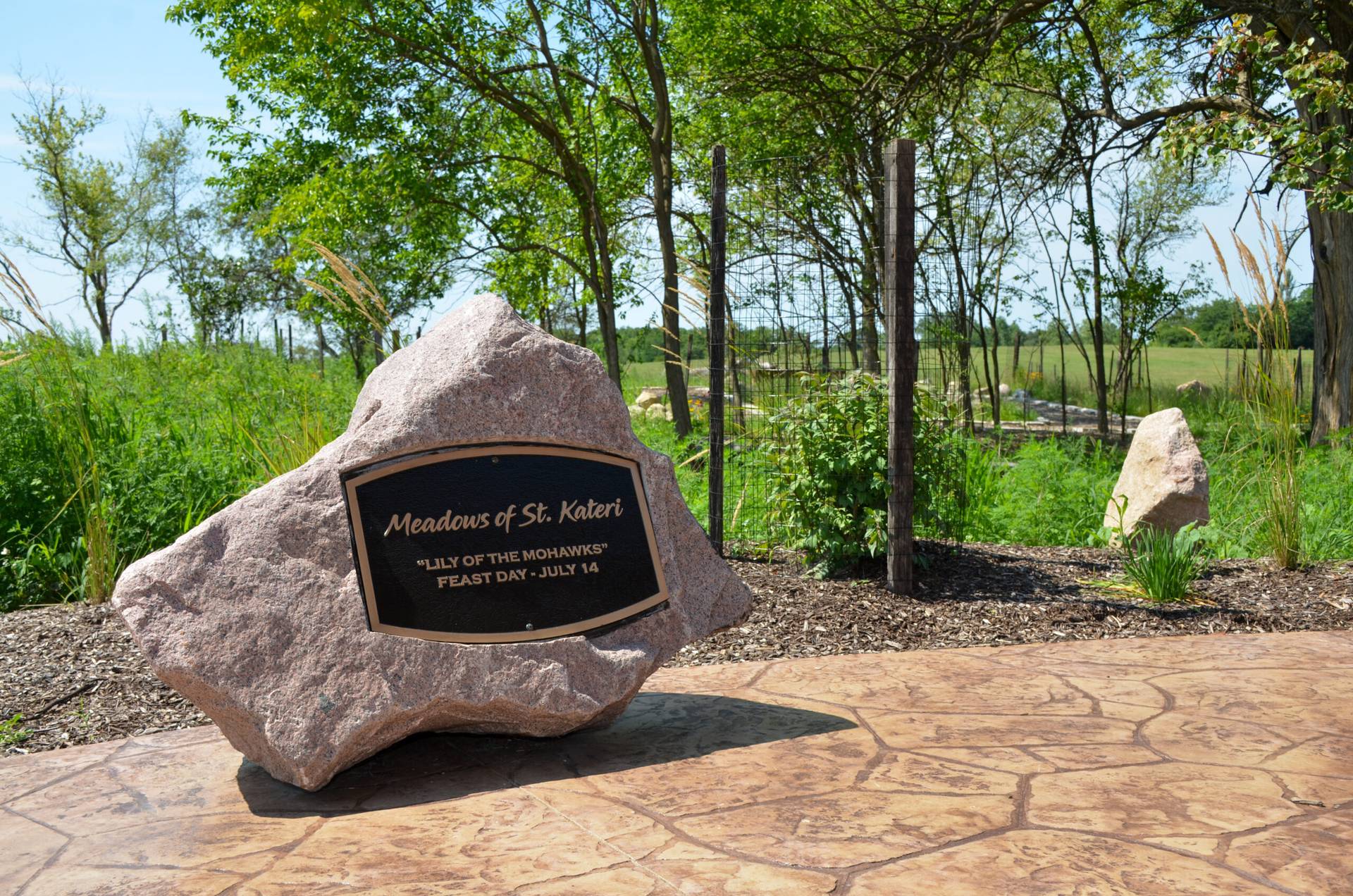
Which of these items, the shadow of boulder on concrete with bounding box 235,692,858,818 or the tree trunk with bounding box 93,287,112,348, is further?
the tree trunk with bounding box 93,287,112,348

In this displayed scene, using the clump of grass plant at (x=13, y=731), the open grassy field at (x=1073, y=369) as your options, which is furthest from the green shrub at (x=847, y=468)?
the open grassy field at (x=1073, y=369)

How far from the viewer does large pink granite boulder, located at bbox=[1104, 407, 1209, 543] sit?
258 inches

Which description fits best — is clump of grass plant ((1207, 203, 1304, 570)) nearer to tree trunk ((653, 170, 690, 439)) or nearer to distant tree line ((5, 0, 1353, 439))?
distant tree line ((5, 0, 1353, 439))

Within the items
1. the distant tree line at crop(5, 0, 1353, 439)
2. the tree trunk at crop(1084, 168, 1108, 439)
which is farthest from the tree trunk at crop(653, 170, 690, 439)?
the tree trunk at crop(1084, 168, 1108, 439)

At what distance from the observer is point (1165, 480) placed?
21.6 ft

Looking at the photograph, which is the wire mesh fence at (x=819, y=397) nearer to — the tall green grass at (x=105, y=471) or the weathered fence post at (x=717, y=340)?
the weathered fence post at (x=717, y=340)

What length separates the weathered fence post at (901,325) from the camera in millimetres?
5297

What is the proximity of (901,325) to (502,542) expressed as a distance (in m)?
2.83

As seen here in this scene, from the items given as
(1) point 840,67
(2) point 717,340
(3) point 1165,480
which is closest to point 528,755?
(2) point 717,340

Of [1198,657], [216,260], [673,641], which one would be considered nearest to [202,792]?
[673,641]

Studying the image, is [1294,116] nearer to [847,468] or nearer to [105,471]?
[847,468]

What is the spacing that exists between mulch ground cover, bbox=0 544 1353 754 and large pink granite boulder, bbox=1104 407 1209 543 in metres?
0.44

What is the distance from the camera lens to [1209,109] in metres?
10.8

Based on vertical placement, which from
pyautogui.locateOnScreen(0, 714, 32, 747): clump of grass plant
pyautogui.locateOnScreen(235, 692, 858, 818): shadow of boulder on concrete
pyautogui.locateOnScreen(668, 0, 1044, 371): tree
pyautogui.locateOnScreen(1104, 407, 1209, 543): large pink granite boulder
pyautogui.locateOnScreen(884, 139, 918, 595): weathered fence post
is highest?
pyautogui.locateOnScreen(668, 0, 1044, 371): tree
